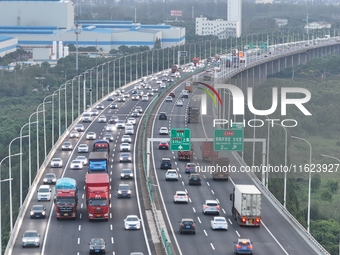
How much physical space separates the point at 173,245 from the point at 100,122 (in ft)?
162

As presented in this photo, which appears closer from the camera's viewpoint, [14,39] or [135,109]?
[135,109]

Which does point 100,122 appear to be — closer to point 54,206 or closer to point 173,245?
point 54,206

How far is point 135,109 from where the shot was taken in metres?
112

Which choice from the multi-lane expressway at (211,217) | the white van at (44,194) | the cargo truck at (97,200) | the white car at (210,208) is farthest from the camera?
the white van at (44,194)

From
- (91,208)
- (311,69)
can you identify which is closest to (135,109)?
(91,208)

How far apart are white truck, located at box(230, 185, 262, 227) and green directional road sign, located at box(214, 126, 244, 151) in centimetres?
697

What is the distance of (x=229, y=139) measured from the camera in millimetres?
65000

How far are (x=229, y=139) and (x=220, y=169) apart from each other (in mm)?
7245

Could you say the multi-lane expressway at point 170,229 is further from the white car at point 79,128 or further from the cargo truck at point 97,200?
the white car at point 79,128

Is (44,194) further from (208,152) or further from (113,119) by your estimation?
(113,119)

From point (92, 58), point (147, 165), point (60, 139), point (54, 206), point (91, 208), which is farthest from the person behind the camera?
point (92, 58)

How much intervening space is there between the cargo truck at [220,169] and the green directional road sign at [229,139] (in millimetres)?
6432

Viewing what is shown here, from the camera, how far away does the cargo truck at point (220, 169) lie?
71.6m

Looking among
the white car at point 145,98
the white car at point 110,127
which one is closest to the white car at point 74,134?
the white car at point 110,127
